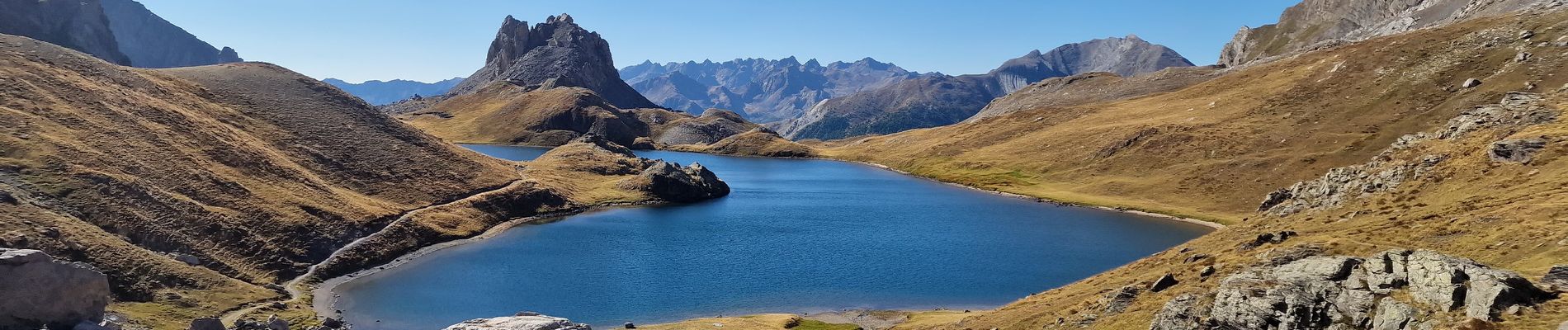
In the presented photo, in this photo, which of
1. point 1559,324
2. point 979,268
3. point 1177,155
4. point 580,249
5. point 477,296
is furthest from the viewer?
point 1177,155

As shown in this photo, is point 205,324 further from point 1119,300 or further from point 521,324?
point 1119,300

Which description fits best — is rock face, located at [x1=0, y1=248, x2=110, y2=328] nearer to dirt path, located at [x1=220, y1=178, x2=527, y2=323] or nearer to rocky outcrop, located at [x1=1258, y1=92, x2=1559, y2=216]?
dirt path, located at [x1=220, y1=178, x2=527, y2=323]

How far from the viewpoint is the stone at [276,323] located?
186 ft

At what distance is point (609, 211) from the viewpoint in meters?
145

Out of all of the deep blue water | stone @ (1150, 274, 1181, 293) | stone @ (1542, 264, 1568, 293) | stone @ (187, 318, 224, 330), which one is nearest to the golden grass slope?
the deep blue water

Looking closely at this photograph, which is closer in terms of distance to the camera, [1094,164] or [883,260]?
[883,260]

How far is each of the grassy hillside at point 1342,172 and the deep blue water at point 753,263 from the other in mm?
18651

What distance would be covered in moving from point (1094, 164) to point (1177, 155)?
64.6 feet

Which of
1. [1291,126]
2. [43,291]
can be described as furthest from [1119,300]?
[1291,126]

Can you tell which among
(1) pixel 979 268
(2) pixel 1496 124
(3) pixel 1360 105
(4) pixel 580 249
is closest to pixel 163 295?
(4) pixel 580 249

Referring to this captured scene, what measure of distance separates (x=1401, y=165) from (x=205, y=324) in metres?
82.6

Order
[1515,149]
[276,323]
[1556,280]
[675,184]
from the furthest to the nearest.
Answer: [675,184]
[276,323]
[1515,149]
[1556,280]

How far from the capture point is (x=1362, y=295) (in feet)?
91.8

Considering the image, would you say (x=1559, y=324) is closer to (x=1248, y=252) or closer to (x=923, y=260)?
(x=1248, y=252)
